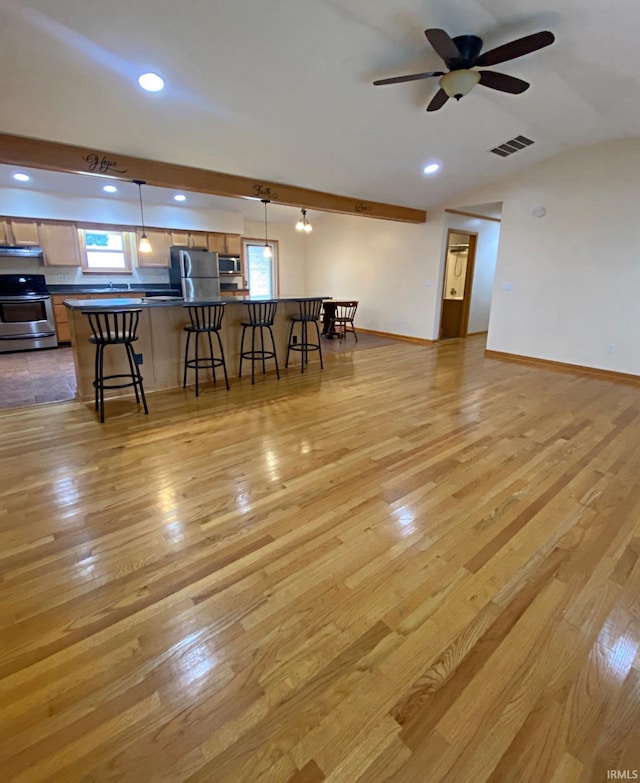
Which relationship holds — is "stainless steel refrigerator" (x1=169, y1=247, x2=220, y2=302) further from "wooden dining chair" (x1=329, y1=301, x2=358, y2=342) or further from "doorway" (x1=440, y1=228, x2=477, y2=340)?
"doorway" (x1=440, y1=228, x2=477, y2=340)

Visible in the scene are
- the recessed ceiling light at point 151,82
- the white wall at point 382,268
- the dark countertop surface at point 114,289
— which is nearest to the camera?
the recessed ceiling light at point 151,82

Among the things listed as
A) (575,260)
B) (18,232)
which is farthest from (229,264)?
(575,260)

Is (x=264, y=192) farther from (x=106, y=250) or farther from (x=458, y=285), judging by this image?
(x=458, y=285)

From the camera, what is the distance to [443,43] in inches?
104

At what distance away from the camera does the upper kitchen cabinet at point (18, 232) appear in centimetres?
611

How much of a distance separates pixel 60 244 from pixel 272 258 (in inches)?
167

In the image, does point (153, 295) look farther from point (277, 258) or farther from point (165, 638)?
point (165, 638)

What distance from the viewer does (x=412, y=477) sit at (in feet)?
8.69

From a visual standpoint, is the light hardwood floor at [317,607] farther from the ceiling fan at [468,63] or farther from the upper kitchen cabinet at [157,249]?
the upper kitchen cabinet at [157,249]

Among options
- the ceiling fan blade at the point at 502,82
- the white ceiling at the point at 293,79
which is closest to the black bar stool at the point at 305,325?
the white ceiling at the point at 293,79

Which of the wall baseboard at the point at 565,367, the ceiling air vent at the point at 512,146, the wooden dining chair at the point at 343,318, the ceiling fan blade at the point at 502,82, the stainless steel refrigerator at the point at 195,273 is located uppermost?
the ceiling air vent at the point at 512,146

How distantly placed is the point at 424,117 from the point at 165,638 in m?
4.93

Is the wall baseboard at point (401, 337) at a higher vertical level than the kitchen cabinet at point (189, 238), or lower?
lower

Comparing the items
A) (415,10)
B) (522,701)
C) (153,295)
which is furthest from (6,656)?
(153,295)
